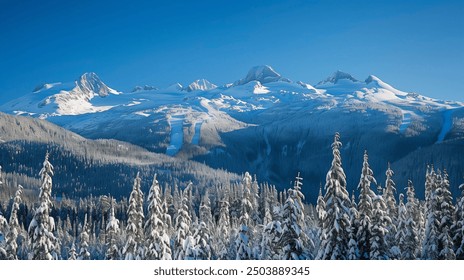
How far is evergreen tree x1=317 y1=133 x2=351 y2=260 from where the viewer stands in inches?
922

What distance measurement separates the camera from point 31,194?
197 metres

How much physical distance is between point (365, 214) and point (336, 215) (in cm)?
354

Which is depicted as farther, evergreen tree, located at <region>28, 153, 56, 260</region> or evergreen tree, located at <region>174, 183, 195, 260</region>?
evergreen tree, located at <region>174, 183, 195, 260</region>

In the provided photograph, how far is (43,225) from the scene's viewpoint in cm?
2709

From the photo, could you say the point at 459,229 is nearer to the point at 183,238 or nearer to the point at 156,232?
the point at 183,238

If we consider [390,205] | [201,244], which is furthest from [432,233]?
[201,244]

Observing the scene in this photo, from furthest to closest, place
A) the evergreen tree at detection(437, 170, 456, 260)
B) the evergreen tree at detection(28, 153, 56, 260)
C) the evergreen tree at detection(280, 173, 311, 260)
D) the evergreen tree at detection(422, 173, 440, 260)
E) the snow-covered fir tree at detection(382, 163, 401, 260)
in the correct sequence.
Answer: the snow-covered fir tree at detection(382, 163, 401, 260) → the evergreen tree at detection(422, 173, 440, 260) → the evergreen tree at detection(437, 170, 456, 260) → the evergreen tree at detection(28, 153, 56, 260) → the evergreen tree at detection(280, 173, 311, 260)

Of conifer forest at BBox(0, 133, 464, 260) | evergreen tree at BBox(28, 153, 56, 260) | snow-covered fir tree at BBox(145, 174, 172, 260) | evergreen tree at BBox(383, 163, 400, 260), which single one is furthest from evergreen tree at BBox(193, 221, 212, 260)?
evergreen tree at BBox(383, 163, 400, 260)

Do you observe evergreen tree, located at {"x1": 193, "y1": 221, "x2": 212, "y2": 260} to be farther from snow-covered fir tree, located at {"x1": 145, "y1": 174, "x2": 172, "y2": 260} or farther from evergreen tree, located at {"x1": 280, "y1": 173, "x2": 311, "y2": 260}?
evergreen tree, located at {"x1": 280, "y1": 173, "x2": 311, "y2": 260}

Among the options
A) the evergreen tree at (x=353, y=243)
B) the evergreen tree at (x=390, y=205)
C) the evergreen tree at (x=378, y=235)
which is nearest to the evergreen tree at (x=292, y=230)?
the evergreen tree at (x=353, y=243)

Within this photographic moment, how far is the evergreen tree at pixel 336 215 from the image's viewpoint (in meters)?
23.4

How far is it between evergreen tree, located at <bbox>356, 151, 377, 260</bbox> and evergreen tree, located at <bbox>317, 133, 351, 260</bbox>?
6.70 feet
